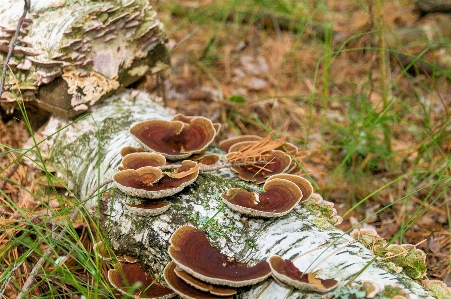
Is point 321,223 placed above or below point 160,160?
below

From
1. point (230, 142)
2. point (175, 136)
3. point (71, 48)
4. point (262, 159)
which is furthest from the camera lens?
point (230, 142)

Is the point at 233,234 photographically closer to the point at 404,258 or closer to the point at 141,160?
the point at 141,160

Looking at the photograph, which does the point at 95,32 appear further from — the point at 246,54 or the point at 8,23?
the point at 246,54

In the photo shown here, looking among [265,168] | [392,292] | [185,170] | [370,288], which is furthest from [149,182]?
[392,292]

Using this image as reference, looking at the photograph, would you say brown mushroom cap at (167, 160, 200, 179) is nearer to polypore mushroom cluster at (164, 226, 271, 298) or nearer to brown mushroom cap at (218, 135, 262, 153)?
polypore mushroom cluster at (164, 226, 271, 298)

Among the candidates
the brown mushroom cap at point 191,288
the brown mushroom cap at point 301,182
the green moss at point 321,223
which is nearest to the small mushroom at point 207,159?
the brown mushroom cap at point 301,182

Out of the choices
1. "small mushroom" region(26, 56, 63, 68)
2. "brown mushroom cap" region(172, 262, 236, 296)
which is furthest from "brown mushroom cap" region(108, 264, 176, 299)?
"small mushroom" region(26, 56, 63, 68)
